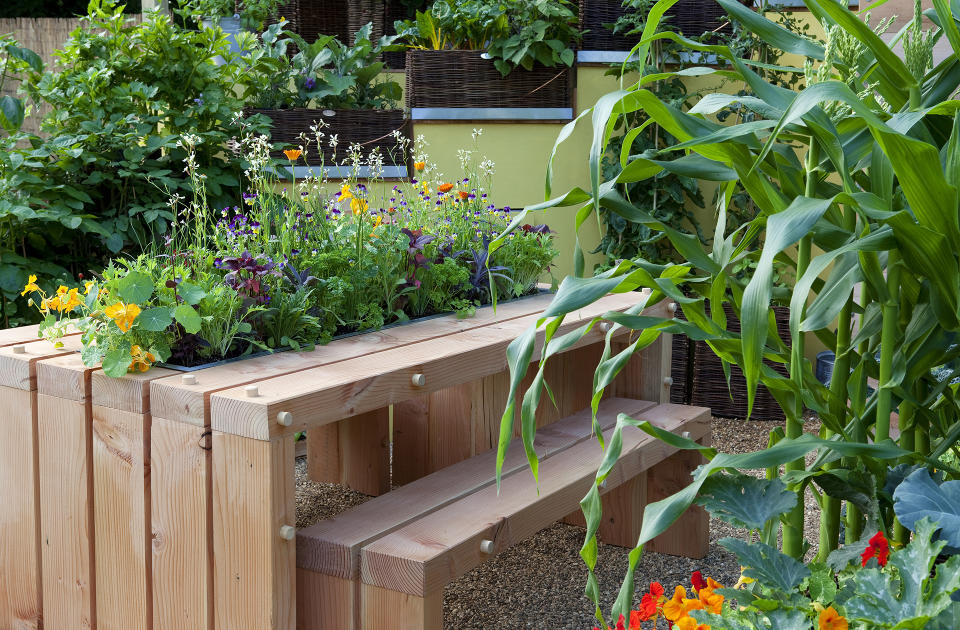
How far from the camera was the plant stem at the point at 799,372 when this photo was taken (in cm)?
111

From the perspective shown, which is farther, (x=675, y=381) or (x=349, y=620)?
(x=675, y=381)

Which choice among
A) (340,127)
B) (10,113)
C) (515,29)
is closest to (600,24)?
(515,29)

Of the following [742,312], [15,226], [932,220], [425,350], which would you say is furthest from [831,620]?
[15,226]

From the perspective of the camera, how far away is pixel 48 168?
10.1 feet

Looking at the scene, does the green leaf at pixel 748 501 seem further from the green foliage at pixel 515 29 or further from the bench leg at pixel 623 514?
the green foliage at pixel 515 29

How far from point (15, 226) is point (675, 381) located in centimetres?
261

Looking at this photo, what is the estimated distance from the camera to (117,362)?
169 centimetres

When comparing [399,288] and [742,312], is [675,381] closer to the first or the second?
[399,288]

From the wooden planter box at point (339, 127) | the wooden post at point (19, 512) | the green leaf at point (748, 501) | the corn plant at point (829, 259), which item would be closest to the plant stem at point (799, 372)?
the corn plant at point (829, 259)

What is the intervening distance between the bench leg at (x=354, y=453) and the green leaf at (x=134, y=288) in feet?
3.84

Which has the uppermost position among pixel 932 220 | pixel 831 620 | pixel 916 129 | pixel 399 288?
pixel 916 129

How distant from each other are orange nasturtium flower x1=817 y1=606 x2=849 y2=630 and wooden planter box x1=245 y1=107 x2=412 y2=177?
2.98 meters

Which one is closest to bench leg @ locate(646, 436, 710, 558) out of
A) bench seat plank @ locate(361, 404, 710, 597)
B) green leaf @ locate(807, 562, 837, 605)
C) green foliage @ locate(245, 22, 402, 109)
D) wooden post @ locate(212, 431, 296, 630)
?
bench seat plank @ locate(361, 404, 710, 597)

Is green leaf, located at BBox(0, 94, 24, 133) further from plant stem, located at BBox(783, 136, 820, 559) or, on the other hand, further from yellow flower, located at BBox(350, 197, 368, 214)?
plant stem, located at BBox(783, 136, 820, 559)
